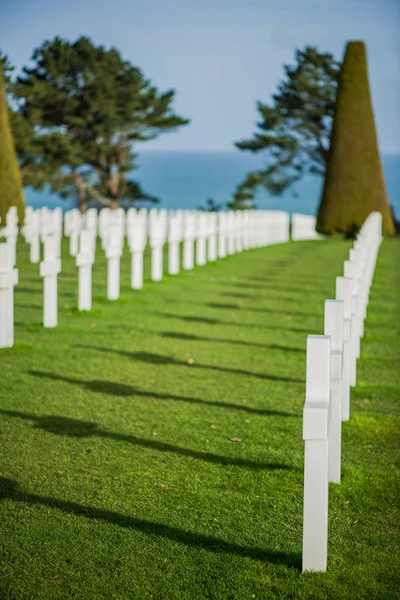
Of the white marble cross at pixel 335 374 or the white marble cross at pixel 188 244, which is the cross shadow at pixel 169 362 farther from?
the white marble cross at pixel 188 244

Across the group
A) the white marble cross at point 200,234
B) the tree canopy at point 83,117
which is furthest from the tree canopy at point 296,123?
the white marble cross at point 200,234

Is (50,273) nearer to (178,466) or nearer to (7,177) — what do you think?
(178,466)

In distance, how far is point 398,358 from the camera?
382 inches

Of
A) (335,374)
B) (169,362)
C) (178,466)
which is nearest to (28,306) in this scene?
(169,362)

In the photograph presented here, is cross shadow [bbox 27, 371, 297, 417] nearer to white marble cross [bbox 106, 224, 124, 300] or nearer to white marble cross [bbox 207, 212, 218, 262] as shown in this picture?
white marble cross [bbox 106, 224, 124, 300]

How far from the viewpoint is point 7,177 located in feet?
79.6

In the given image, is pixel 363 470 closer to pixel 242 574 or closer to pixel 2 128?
pixel 242 574

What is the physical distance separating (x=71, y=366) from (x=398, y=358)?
3.59 metres

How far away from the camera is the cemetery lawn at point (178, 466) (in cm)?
393

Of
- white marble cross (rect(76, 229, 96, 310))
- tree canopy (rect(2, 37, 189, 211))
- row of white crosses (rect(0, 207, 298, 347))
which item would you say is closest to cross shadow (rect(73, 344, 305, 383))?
row of white crosses (rect(0, 207, 298, 347))

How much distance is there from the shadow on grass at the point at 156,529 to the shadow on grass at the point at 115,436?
1111 millimetres

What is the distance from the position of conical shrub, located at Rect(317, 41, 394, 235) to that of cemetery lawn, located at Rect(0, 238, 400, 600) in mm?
22449

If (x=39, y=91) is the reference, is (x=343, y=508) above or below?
below

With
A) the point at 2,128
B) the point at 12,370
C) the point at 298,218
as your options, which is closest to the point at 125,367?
the point at 12,370
